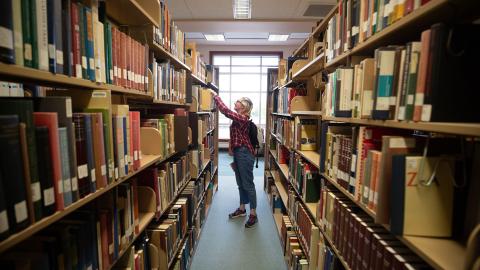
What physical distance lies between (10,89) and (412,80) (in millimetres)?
1638

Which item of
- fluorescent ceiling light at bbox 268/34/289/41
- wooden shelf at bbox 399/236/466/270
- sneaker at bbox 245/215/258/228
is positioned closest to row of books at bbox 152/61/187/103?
wooden shelf at bbox 399/236/466/270

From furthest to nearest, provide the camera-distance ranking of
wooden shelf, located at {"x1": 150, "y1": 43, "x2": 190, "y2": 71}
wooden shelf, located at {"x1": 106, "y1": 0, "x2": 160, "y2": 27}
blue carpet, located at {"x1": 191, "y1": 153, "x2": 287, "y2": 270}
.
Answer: blue carpet, located at {"x1": 191, "y1": 153, "x2": 287, "y2": 270} < wooden shelf, located at {"x1": 150, "y1": 43, "x2": 190, "y2": 71} < wooden shelf, located at {"x1": 106, "y1": 0, "x2": 160, "y2": 27}

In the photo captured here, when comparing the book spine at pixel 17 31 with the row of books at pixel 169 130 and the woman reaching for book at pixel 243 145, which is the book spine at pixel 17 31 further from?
the woman reaching for book at pixel 243 145

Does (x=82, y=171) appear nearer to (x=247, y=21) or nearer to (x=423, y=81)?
(x=423, y=81)

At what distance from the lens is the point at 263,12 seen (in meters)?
5.02

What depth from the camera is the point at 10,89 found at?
4.02ft

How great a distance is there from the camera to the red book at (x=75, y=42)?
2.86 feet

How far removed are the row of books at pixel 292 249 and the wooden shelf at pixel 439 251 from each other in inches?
53.2

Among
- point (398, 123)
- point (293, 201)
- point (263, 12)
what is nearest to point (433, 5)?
point (398, 123)

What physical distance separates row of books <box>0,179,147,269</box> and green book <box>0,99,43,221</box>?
0.62 ft

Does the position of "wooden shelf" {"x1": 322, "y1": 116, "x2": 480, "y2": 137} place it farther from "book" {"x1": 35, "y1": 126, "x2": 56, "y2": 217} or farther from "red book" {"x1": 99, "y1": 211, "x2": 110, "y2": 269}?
"red book" {"x1": 99, "y1": 211, "x2": 110, "y2": 269}

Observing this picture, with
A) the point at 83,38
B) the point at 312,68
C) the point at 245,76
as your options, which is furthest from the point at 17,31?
the point at 245,76

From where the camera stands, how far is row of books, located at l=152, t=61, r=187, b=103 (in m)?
1.81

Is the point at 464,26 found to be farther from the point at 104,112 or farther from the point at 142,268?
the point at 142,268
